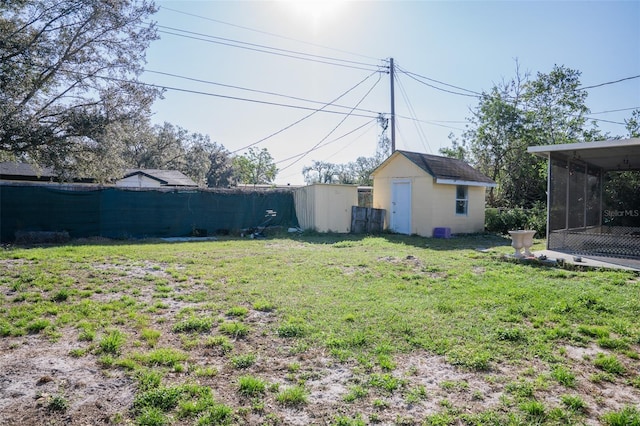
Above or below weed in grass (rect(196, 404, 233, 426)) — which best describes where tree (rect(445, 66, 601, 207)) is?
above

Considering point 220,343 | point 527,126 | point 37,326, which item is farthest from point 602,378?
point 527,126

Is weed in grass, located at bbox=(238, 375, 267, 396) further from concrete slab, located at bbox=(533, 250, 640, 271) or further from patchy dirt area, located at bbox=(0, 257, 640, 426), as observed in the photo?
concrete slab, located at bbox=(533, 250, 640, 271)

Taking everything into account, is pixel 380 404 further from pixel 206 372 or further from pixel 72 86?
pixel 72 86

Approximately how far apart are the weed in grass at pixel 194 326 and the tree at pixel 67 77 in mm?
7959

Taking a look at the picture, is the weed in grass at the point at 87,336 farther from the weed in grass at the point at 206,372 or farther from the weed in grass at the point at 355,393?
the weed in grass at the point at 355,393

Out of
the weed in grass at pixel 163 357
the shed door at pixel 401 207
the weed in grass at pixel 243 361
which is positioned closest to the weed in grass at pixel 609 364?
the weed in grass at pixel 243 361

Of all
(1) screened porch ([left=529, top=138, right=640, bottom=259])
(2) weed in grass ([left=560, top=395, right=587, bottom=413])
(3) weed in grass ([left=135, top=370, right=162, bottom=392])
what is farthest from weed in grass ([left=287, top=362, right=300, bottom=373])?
(1) screened porch ([left=529, top=138, right=640, bottom=259])

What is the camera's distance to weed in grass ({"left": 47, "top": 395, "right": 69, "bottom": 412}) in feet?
8.05

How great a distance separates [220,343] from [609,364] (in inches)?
137

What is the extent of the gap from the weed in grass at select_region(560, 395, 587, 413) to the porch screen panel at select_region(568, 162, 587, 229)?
338 inches

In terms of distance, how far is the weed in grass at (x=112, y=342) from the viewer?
3348 millimetres

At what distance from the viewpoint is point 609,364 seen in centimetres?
313

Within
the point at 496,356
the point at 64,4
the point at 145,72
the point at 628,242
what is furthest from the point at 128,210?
the point at 628,242

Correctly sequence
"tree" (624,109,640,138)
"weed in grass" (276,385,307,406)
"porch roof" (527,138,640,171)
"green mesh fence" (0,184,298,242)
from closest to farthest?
"weed in grass" (276,385,307,406)
"porch roof" (527,138,640,171)
"green mesh fence" (0,184,298,242)
"tree" (624,109,640,138)
